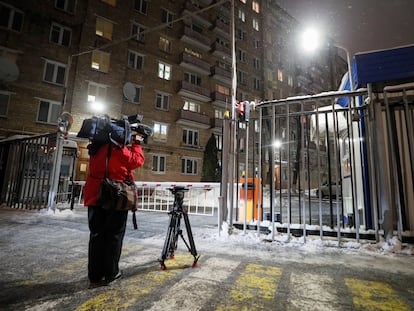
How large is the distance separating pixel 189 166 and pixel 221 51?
15.2 metres

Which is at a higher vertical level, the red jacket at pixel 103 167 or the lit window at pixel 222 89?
the lit window at pixel 222 89

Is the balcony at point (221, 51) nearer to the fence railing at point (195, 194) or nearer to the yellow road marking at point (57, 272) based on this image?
the fence railing at point (195, 194)

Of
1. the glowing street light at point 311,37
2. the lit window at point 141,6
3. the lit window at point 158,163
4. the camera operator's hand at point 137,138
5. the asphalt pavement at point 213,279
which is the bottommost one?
the asphalt pavement at point 213,279

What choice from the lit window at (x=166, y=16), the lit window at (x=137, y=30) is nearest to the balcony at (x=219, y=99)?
the lit window at (x=166, y=16)

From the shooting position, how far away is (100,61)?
67.2ft

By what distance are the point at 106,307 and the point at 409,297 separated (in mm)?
2789

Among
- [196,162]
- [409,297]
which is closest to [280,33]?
[196,162]

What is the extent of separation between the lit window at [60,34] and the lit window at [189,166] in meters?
14.6

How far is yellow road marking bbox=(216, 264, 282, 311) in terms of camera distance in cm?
203

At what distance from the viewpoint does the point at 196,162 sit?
25.5m

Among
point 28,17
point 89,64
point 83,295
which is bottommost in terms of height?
point 83,295

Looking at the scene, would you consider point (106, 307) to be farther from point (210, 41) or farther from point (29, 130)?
point (210, 41)

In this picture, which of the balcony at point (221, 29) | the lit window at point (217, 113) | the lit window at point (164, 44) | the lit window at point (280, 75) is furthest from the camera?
the lit window at point (280, 75)

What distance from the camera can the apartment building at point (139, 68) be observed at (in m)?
17.5
